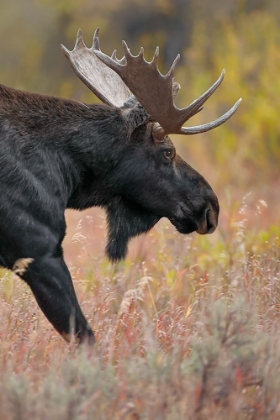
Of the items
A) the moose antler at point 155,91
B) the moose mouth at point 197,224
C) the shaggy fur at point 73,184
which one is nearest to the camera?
the shaggy fur at point 73,184

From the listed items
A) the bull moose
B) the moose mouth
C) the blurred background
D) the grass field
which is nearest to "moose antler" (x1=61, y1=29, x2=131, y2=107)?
the bull moose

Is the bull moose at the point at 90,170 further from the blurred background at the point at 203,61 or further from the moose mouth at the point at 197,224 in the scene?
the blurred background at the point at 203,61

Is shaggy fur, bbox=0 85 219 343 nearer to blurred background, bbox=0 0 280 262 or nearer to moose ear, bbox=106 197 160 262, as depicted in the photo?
moose ear, bbox=106 197 160 262

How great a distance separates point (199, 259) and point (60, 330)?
8.65ft

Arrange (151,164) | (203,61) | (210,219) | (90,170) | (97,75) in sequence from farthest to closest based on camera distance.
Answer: (203,61) → (97,75) → (210,219) → (151,164) → (90,170)

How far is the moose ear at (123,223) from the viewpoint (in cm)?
558

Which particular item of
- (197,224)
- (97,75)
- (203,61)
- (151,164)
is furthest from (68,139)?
(203,61)

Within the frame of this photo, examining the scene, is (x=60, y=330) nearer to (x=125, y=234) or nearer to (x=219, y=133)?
(x=125, y=234)

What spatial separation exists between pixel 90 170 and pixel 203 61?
1280cm

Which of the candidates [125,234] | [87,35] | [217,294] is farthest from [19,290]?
[87,35]

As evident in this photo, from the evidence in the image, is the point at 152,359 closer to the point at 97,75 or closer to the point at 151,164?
the point at 151,164

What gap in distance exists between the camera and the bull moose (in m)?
4.77

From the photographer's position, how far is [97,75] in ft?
19.3

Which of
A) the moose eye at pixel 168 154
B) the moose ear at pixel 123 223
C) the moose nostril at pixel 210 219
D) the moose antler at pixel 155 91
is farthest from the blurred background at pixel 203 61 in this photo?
the moose antler at pixel 155 91
